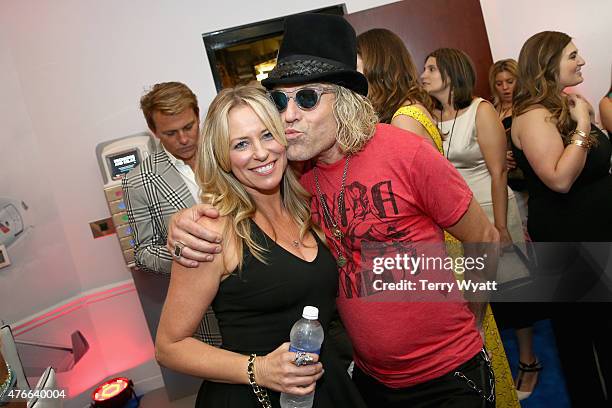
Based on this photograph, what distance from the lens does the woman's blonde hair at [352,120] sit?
5.46 feet

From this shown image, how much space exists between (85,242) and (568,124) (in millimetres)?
3594

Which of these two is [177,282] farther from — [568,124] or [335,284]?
[568,124]

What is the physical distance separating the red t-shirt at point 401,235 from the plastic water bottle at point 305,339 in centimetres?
24

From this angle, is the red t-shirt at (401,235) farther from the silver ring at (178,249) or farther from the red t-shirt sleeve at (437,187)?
the silver ring at (178,249)

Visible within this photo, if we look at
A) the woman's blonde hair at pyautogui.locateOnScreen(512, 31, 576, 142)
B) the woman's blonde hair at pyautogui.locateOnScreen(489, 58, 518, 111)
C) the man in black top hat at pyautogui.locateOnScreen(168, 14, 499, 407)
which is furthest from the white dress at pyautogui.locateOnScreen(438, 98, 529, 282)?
the woman's blonde hair at pyautogui.locateOnScreen(489, 58, 518, 111)

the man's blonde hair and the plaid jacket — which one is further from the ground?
the man's blonde hair

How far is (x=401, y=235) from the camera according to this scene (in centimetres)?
165

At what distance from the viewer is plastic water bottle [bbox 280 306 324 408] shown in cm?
137

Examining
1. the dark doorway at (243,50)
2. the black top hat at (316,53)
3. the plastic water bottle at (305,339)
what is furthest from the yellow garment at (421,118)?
the dark doorway at (243,50)

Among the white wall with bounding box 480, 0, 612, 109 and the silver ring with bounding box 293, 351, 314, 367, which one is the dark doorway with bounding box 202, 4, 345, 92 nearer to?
the white wall with bounding box 480, 0, 612, 109

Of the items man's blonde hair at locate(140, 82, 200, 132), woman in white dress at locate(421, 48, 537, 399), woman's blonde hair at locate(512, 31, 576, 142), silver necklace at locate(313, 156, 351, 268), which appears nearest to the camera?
silver necklace at locate(313, 156, 351, 268)

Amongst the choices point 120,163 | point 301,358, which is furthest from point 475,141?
point 120,163

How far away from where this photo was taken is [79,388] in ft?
12.9

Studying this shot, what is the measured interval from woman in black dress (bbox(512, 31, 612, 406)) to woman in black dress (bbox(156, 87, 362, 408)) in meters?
1.33
